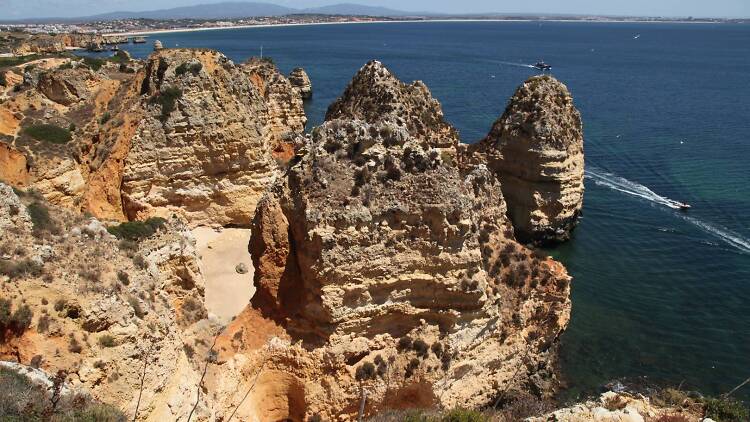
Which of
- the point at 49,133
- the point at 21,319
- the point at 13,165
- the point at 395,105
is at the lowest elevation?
the point at 21,319

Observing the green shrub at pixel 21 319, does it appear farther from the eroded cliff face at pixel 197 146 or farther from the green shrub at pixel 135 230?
the eroded cliff face at pixel 197 146

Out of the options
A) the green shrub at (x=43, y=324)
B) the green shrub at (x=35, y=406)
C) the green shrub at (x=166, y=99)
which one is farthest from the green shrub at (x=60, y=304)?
the green shrub at (x=166, y=99)

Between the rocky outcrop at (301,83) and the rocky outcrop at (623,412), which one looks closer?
the rocky outcrop at (623,412)

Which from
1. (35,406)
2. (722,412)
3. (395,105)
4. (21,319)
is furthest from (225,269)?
(722,412)

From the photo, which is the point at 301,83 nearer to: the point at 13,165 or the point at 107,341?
the point at 13,165

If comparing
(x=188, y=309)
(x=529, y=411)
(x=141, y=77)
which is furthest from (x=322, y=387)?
(x=141, y=77)
